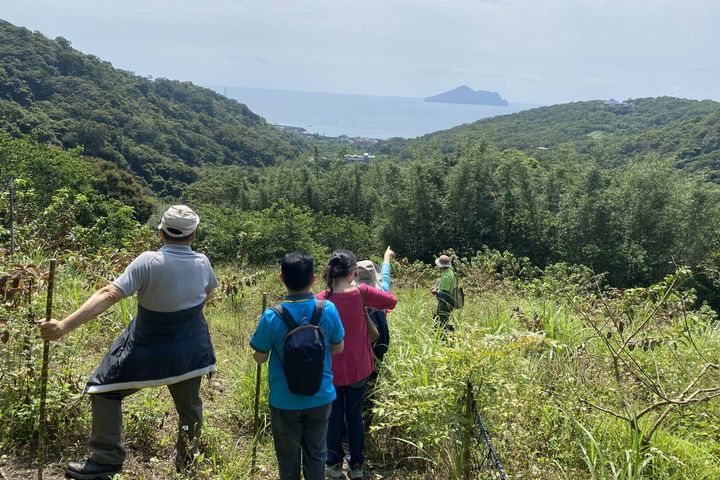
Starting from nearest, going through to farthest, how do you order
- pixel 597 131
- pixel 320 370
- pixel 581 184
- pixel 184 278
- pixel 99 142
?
1. pixel 320 370
2. pixel 184 278
3. pixel 581 184
4. pixel 99 142
5. pixel 597 131

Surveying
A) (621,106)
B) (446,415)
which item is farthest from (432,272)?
(621,106)

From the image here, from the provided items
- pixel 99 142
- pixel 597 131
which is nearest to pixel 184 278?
pixel 99 142

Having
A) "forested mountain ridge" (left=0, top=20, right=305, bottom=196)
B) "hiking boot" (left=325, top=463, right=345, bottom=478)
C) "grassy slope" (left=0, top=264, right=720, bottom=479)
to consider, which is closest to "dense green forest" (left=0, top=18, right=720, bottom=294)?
"forested mountain ridge" (left=0, top=20, right=305, bottom=196)

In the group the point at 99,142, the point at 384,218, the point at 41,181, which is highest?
the point at 99,142

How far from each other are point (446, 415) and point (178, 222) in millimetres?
1658

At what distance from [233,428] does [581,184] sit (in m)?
27.0

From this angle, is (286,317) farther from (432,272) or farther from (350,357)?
(432,272)

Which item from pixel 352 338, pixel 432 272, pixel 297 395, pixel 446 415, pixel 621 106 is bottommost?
pixel 432 272

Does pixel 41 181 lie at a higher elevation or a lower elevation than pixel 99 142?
lower

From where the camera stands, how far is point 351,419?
2.88 m

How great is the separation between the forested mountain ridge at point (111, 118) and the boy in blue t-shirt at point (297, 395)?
47.0 metres

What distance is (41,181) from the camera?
76.1ft

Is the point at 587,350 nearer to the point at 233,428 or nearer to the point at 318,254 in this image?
the point at 233,428

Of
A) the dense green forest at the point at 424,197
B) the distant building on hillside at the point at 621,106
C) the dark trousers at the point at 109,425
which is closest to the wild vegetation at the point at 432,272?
the dense green forest at the point at 424,197
